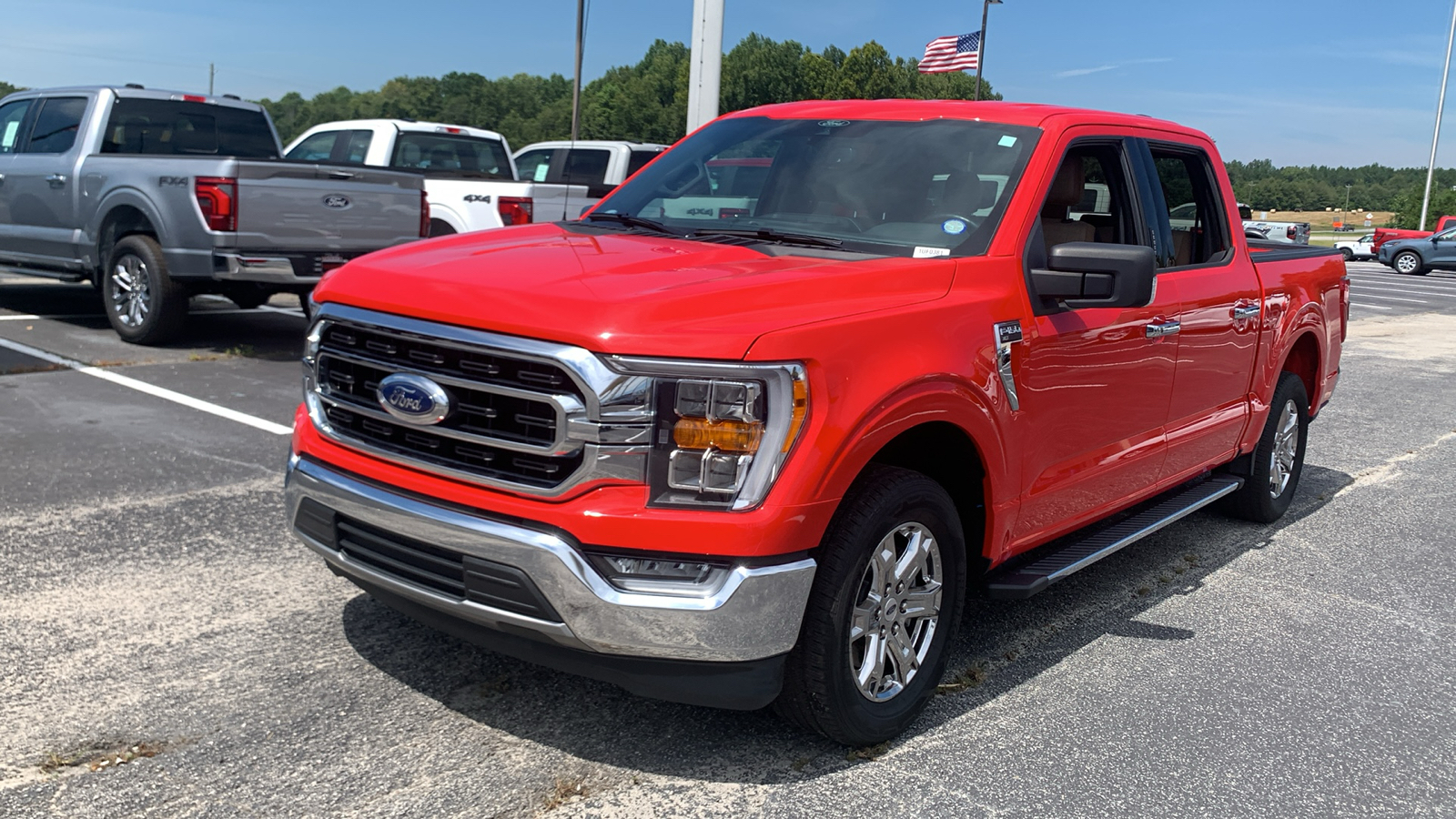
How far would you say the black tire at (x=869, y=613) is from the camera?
3174 millimetres

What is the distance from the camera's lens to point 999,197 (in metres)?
4.04

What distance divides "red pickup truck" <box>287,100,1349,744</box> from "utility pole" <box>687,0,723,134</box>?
5815mm

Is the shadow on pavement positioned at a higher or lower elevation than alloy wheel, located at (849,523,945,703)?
lower

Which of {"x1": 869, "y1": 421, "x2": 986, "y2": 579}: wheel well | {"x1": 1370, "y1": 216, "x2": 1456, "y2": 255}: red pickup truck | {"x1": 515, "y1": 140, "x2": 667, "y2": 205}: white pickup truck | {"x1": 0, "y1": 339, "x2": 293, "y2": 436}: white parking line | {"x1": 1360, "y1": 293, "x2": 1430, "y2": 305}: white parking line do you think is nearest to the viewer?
{"x1": 869, "y1": 421, "x2": 986, "y2": 579}: wheel well

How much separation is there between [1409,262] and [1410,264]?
0.29ft

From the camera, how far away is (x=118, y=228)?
1005 centimetres

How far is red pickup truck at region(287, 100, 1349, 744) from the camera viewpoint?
2.96 m

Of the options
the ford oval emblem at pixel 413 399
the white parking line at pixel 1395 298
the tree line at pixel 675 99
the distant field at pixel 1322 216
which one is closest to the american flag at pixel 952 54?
the white parking line at pixel 1395 298

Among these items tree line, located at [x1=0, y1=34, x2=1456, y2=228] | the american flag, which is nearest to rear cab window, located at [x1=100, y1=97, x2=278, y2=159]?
the american flag

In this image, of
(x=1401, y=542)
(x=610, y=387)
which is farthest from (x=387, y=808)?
(x=1401, y=542)

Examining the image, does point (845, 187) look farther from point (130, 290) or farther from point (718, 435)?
point (130, 290)

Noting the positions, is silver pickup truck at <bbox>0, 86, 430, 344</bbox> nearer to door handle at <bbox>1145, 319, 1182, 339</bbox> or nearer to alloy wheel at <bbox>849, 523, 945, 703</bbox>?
door handle at <bbox>1145, 319, 1182, 339</bbox>

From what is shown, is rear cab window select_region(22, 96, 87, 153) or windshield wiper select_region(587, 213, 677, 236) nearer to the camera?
windshield wiper select_region(587, 213, 677, 236)

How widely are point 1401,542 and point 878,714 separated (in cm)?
389
